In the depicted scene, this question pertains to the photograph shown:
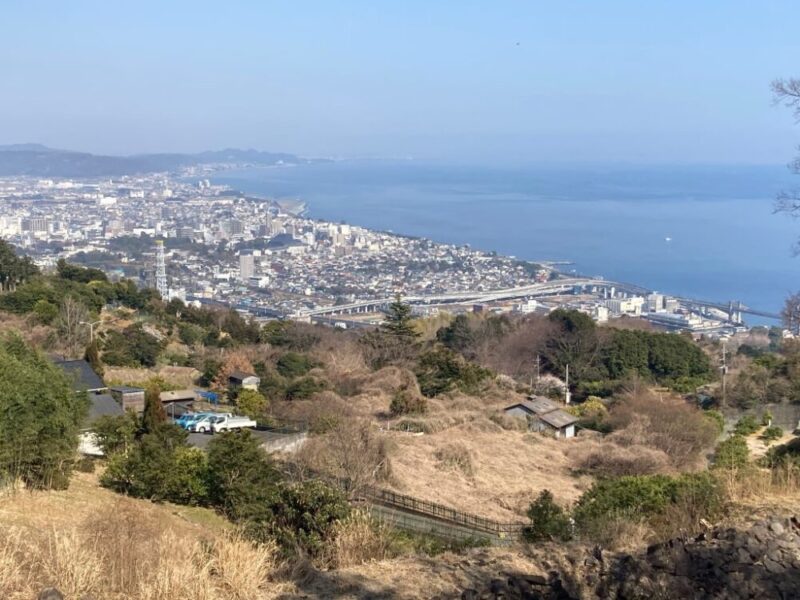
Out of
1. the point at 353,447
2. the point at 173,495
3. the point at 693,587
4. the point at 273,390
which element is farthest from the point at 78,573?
the point at 273,390

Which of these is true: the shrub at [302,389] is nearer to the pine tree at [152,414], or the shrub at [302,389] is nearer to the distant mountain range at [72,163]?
the pine tree at [152,414]

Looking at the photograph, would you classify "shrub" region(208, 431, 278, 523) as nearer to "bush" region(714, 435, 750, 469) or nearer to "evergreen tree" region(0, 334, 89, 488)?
"evergreen tree" region(0, 334, 89, 488)

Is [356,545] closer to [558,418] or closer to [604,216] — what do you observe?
[558,418]

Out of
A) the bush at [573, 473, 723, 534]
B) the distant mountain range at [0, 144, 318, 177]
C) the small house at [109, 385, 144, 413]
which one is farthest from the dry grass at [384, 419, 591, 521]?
the distant mountain range at [0, 144, 318, 177]

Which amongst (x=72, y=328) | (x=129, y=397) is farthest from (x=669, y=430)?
(x=72, y=328)

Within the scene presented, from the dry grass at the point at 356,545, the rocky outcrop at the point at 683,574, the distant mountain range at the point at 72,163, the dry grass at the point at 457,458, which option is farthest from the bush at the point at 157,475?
the distant mountain range at the point at 72,163

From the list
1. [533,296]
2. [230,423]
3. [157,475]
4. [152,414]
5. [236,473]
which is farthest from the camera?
[533,296]
